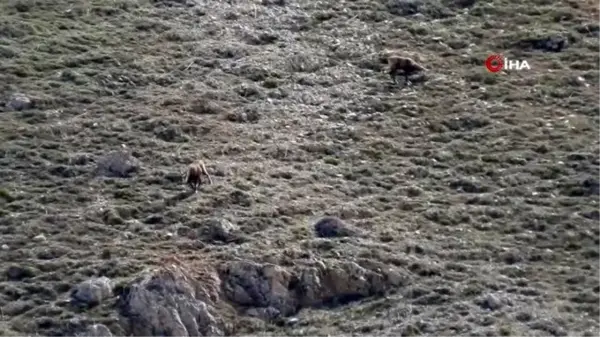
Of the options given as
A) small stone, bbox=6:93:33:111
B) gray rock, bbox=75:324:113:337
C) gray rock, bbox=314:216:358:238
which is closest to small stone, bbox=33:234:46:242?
gray rock, bbox=75:324:113:337

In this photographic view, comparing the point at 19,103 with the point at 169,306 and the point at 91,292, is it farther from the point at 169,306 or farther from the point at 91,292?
the point at 169,306

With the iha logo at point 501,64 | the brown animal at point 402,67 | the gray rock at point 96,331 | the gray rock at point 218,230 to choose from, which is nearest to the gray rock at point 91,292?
the gray rock at point 96,331

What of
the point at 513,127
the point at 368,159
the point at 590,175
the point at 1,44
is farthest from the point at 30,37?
the point at 590,175

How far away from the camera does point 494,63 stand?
22.2 meters

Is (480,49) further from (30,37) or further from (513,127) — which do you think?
(30,37)

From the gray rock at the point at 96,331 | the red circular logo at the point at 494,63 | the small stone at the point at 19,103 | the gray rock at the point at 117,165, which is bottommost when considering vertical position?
the gray rock at the point at 96,331

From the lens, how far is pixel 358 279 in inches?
610

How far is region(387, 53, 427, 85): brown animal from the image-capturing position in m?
21.6

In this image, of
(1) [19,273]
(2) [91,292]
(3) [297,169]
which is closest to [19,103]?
(3) [297,169]

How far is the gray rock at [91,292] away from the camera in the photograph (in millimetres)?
14789

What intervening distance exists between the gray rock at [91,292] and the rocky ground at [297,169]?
0.02 meters

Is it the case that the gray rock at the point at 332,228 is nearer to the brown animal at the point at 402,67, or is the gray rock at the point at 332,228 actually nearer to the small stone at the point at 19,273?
the small stone at the point at 19,273

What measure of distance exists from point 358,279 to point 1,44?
9.32 metres

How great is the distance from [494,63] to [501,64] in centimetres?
12
